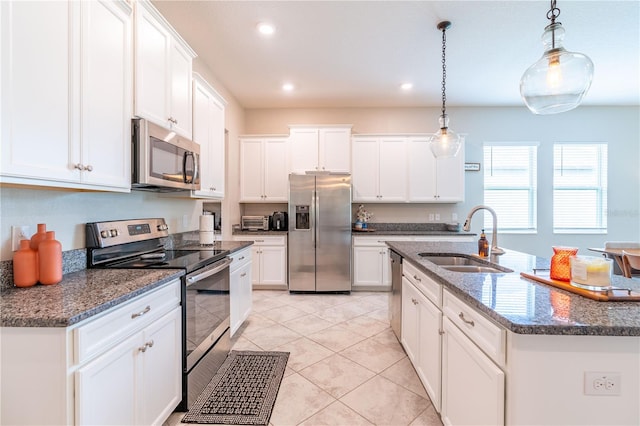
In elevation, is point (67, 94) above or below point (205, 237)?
above

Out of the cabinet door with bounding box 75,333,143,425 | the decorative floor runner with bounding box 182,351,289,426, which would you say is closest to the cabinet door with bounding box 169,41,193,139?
the cabinet door with bounding box 75,333,143,425

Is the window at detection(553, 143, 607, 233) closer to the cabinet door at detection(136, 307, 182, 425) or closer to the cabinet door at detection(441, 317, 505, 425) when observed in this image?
the cabinet door at detection(441, 317, 505, 425)

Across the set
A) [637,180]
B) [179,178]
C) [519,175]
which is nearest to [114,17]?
[179,178]

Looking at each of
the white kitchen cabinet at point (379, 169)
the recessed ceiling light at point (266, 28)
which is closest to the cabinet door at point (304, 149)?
the white kitchen cabinet at point (379, 169)

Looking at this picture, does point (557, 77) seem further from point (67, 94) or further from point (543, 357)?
point (67, 94)

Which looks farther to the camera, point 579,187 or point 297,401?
point 579,187

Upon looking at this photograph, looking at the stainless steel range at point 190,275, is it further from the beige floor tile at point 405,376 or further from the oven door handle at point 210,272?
the beige floor tile at point 405,376

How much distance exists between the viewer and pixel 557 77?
1.45 metres

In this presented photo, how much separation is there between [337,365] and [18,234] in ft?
7.18

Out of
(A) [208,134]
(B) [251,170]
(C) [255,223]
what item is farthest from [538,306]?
(B) [251,170]

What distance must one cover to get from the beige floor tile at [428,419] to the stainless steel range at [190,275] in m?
1.41

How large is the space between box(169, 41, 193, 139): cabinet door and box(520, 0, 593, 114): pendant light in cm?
235

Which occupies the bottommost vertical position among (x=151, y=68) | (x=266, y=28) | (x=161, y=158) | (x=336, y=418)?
(x=336, y=418)

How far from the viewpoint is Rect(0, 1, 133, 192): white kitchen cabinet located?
1.09m
